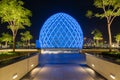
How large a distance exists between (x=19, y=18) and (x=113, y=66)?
16602mm

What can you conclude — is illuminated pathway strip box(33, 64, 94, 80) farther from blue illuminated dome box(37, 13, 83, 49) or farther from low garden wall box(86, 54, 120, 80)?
blue illuminated dome box(37, 13, 83, 49)

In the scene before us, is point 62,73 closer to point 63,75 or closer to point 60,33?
point 63,75

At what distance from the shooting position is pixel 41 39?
60531 millimetres

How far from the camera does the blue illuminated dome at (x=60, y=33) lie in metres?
60.2

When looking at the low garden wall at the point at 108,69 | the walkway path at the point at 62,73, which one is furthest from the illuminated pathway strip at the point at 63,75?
the low garden wall at the point at 108,69

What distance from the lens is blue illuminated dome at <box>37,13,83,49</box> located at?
60188mm

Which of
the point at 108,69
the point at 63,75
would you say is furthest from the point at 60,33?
the point at 108,69

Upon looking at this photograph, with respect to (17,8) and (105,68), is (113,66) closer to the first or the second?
(105,68)

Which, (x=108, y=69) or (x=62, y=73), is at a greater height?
(x=108, y=69)

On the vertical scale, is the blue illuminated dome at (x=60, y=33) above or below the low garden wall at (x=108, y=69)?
above

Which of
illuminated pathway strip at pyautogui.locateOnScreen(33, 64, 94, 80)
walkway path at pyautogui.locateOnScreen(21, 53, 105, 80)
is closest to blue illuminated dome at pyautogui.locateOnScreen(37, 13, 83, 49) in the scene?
walkway path at pyautogui.locateOnScreen(21, 53, 105, 80)

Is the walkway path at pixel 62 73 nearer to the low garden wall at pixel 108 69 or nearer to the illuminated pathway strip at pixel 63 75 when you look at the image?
the illuminated pathway strip at pixel 63 75

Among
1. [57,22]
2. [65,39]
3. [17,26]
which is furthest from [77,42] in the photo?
[17,26]

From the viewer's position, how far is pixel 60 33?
61031 millimetres
